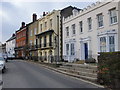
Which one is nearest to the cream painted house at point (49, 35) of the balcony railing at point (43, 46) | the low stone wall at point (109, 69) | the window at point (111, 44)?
the balcony railing at point (43, 46)

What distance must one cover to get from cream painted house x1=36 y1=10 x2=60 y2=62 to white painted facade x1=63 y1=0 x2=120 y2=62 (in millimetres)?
5648

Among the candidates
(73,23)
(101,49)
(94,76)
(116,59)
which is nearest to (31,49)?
(73,23)

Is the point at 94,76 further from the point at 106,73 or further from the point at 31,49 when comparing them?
the point at 31,49

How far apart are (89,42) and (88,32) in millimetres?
1395

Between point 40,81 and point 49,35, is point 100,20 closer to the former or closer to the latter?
point 40,81

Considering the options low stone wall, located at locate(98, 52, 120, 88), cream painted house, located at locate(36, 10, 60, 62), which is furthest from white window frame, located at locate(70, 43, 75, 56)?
low stone wall, located at locate(98, 52, 120, 88)

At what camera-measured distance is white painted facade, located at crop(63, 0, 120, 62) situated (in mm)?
18609

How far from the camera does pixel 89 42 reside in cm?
2264

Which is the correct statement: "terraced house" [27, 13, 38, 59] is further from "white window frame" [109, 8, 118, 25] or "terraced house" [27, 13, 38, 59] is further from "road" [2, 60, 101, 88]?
"road" [2, 60, 101, 88]

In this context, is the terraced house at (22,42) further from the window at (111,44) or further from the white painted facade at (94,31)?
the window at (111,44)

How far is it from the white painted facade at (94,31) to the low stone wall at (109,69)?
22.2ft

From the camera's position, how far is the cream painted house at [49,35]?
34359mm

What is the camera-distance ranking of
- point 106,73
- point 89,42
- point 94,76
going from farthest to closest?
1. point 89,42
2. point 94,76
3. point 106,73

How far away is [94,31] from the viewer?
21969 mm
